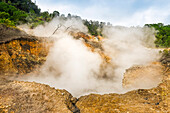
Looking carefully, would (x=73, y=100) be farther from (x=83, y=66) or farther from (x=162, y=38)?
(x=162, y=38)

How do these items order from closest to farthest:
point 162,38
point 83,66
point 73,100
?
1. point 73,100
2. point 83,66
3. point 162,38

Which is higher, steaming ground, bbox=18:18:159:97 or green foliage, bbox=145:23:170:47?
green foliage, bbox=145:23:170:47

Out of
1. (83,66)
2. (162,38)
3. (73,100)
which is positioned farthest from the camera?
(162,38)

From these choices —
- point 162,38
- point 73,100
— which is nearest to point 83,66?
point 73,100

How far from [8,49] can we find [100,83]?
5.09m

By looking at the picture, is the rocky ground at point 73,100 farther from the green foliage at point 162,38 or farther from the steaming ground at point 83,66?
the green foliage at point 162,38

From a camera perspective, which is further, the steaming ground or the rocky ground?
the steaming ground

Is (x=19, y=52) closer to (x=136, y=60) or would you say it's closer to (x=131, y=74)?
(x=131, y=74)

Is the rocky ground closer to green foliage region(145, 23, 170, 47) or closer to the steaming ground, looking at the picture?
the steaming ground

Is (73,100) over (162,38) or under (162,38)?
under

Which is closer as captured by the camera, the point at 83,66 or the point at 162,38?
the point at 83,66

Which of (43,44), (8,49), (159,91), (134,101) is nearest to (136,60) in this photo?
(159,91)

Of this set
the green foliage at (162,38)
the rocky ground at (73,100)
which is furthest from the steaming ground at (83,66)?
the green foliage at (162,38)

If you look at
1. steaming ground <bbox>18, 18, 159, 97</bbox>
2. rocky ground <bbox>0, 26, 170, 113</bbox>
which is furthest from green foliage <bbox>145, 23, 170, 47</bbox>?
rocky ground <bbox>0, 26, 170, 113</bbox>
